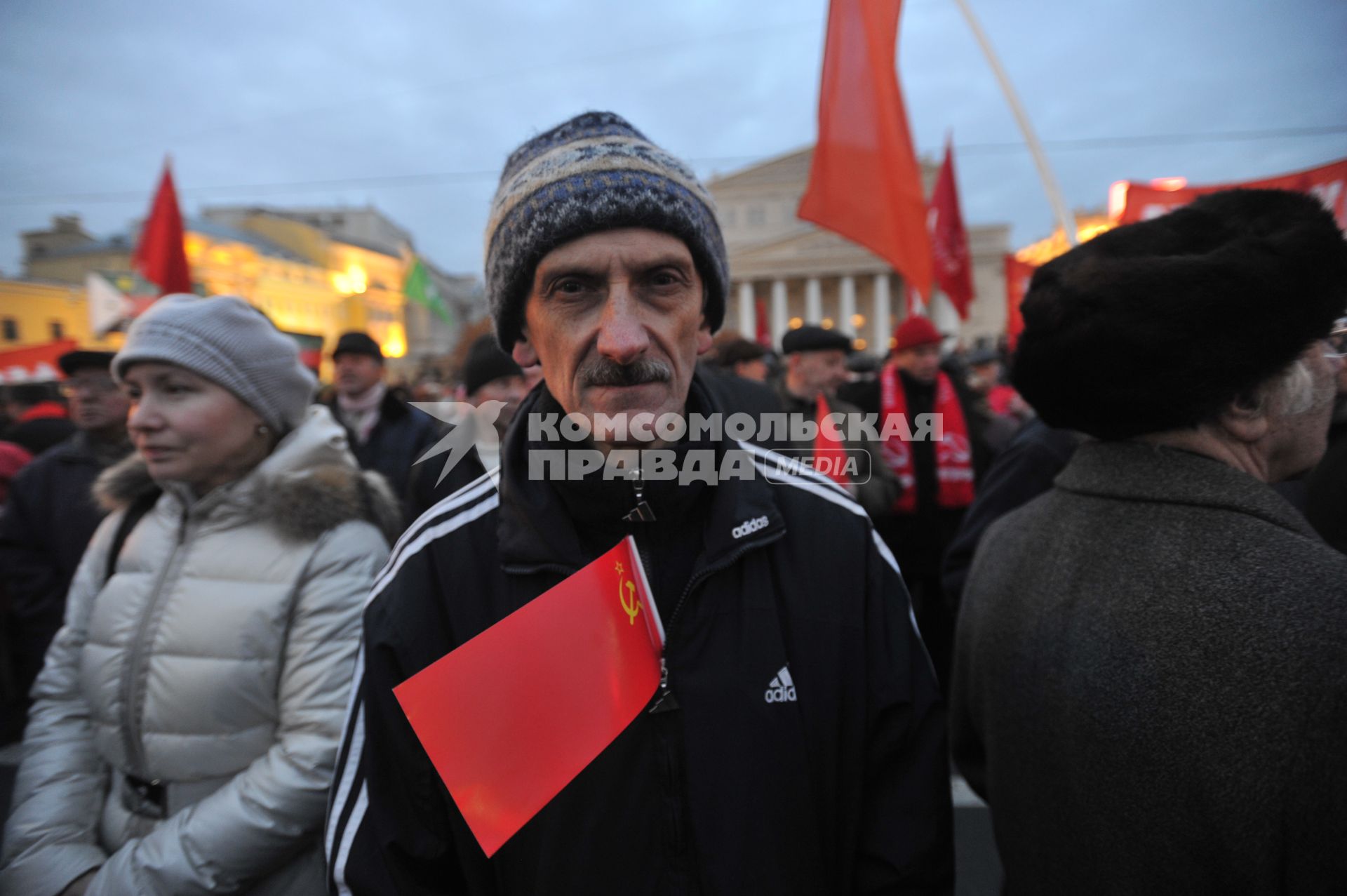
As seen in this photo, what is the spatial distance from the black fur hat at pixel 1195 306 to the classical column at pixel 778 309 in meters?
48.4

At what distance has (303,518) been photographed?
1.71 metres

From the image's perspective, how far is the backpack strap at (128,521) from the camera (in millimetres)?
1821

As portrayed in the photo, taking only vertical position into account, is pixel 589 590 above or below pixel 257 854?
above

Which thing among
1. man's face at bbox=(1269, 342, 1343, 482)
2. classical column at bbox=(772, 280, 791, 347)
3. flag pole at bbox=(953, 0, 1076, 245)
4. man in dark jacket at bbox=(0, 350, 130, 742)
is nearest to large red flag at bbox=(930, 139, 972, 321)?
flag pole at bbox=(953, 0, 1076, 245)

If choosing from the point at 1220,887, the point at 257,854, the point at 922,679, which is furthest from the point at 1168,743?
the point at 257,854

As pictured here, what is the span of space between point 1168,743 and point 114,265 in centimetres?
4109

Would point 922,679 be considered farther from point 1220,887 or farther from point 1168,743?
point 1220,887

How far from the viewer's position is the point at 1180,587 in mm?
1083

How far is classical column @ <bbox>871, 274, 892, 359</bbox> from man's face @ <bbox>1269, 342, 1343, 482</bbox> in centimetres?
4871

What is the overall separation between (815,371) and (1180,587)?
3.15 metres

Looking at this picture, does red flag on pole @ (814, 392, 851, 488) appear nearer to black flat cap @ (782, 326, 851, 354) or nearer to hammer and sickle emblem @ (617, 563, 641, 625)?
black flat cap @ (782, 326, 851, 354)

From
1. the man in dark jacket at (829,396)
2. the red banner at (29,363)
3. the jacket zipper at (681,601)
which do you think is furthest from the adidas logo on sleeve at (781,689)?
the red banner at (29,363)

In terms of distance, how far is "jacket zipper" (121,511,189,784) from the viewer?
1617 mm

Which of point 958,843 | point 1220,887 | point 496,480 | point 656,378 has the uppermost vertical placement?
point 656,378
